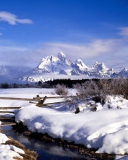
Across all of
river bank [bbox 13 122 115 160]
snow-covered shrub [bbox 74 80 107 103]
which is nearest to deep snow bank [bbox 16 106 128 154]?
river bank [bbox 13 122 115 160]

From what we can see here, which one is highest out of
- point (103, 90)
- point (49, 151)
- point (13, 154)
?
point (103, 90)

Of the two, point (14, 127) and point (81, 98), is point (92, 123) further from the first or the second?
point (14, 127)

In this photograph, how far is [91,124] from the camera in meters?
14.5

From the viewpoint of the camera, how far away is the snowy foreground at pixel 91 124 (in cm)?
1258

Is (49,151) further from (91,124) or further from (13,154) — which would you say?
(13,154)

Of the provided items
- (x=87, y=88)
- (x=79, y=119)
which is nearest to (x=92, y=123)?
(x=79, y=119)

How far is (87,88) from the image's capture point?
20.7 meters

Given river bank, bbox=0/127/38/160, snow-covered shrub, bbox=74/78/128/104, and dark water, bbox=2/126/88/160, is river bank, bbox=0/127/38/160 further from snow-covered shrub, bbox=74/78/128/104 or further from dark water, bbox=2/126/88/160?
snow-covered shrub, bbox=74/78/128/104

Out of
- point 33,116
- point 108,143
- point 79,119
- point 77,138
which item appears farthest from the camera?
point 33,116

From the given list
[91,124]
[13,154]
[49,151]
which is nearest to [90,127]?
[91,124]

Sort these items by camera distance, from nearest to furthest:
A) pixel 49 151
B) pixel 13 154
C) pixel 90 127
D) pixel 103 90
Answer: pixel 13 154 → pixel 49 151 → pixel 90 127 → pixel 103 90

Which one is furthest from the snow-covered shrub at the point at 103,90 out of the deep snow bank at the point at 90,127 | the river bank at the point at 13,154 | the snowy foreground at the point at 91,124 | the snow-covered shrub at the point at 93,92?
the river bank at the point at 13,154

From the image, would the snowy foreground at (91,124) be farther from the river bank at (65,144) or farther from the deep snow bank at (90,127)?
the river bank at (65,144)

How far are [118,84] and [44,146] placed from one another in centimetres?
885
